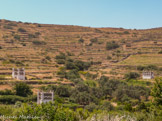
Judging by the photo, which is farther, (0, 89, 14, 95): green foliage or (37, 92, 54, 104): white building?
(0, 89, 14, 95): green foliage

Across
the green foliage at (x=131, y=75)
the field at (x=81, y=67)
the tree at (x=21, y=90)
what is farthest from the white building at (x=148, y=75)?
the tree at (x=21, y=90)

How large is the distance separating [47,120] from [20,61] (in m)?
42.4

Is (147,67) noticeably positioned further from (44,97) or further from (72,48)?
(44,97)

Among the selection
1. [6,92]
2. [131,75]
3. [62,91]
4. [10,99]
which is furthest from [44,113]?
[131,75]

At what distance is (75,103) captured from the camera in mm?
38094

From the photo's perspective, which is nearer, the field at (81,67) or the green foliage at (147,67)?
the field at (81,67)

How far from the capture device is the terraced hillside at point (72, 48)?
2161 inches

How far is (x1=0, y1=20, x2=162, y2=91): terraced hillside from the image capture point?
54884 mm

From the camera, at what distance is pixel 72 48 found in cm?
7881

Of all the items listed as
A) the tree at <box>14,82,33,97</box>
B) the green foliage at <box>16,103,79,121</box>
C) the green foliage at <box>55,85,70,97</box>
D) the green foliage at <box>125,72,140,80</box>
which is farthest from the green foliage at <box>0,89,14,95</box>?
the green foliage at <box>125,72,140,80</box>

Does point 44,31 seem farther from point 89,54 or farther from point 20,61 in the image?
point 20,61

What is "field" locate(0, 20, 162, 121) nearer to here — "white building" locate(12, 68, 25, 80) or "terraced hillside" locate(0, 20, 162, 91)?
"terraced hillside" locate(0, 20, 162, 91)

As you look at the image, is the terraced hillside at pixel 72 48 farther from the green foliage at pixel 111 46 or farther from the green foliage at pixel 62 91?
the green foliage at pixel 62 91

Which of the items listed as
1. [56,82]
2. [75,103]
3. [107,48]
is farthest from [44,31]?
[75,103]
